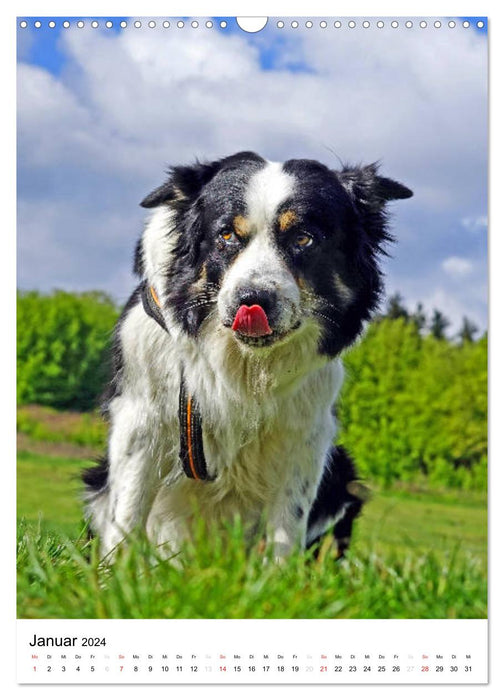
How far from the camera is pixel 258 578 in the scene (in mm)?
3953

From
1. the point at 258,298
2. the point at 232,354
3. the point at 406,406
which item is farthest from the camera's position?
the point at 406,406

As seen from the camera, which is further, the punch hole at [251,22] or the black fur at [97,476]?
the black fur at [97,476]

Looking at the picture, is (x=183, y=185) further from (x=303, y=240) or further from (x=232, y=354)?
(x=232, y=354)

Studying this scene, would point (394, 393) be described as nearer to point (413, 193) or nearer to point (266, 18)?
point (413, 193)

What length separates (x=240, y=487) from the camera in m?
4.93

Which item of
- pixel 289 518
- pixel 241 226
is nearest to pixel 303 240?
pixel 241 226

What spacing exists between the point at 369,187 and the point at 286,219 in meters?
0.67

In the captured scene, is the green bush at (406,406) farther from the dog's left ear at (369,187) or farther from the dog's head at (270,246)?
the dog's left ear at (369,187)

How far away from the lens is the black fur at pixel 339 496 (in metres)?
5.20

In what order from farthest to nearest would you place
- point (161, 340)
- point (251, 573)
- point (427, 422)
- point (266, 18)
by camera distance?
point (427, 422), point (161, 340), point (266, 18), point (251, 573)

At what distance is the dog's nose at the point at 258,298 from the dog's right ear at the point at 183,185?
781 millimetres

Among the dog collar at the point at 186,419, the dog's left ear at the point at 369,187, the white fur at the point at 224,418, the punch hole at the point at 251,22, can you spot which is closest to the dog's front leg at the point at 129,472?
the white fur at the point at 224,418
